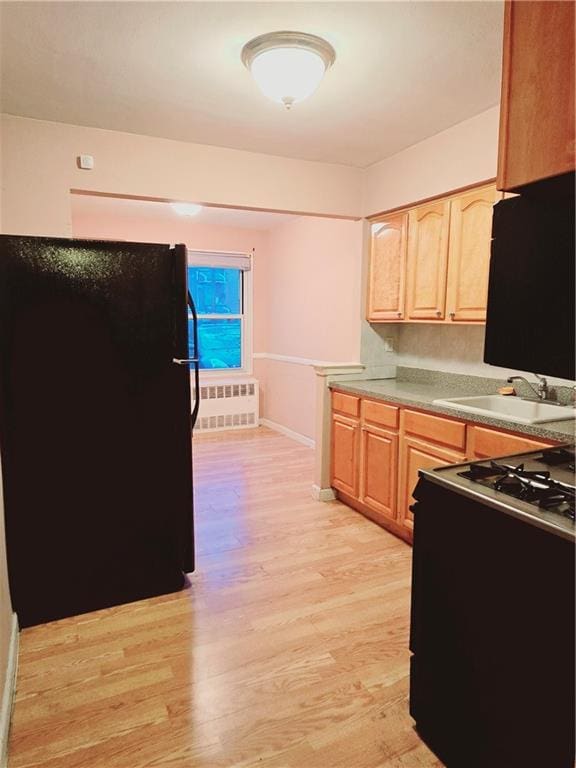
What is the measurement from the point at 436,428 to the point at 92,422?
6.04ft

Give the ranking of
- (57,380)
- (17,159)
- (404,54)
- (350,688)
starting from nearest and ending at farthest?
1. (350,688)
2. (404,54)
3. (57,380)
4. (17,159)

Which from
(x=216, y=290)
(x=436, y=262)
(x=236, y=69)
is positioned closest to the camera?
(x=236, y=69)

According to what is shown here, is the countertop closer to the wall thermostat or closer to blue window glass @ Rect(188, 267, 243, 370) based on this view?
the wall thermostat

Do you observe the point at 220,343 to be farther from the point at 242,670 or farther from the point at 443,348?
the point at 242,670

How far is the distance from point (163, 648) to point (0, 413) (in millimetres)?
1261

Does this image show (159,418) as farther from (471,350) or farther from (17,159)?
(471,350)

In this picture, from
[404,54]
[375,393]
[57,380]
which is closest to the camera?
[404,54]

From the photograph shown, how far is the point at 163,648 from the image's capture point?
82.7 inches

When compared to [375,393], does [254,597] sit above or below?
below

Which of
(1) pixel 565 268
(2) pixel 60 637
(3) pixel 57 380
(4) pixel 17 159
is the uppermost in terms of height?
(4) pixel 17 159

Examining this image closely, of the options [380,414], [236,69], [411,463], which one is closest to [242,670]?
[411,463]

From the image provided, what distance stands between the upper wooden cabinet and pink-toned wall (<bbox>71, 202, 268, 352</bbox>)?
15.6ft

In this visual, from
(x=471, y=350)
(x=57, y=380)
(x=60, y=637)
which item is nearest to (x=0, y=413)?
(x=57, y=380)

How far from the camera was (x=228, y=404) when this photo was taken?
20.3 ft
